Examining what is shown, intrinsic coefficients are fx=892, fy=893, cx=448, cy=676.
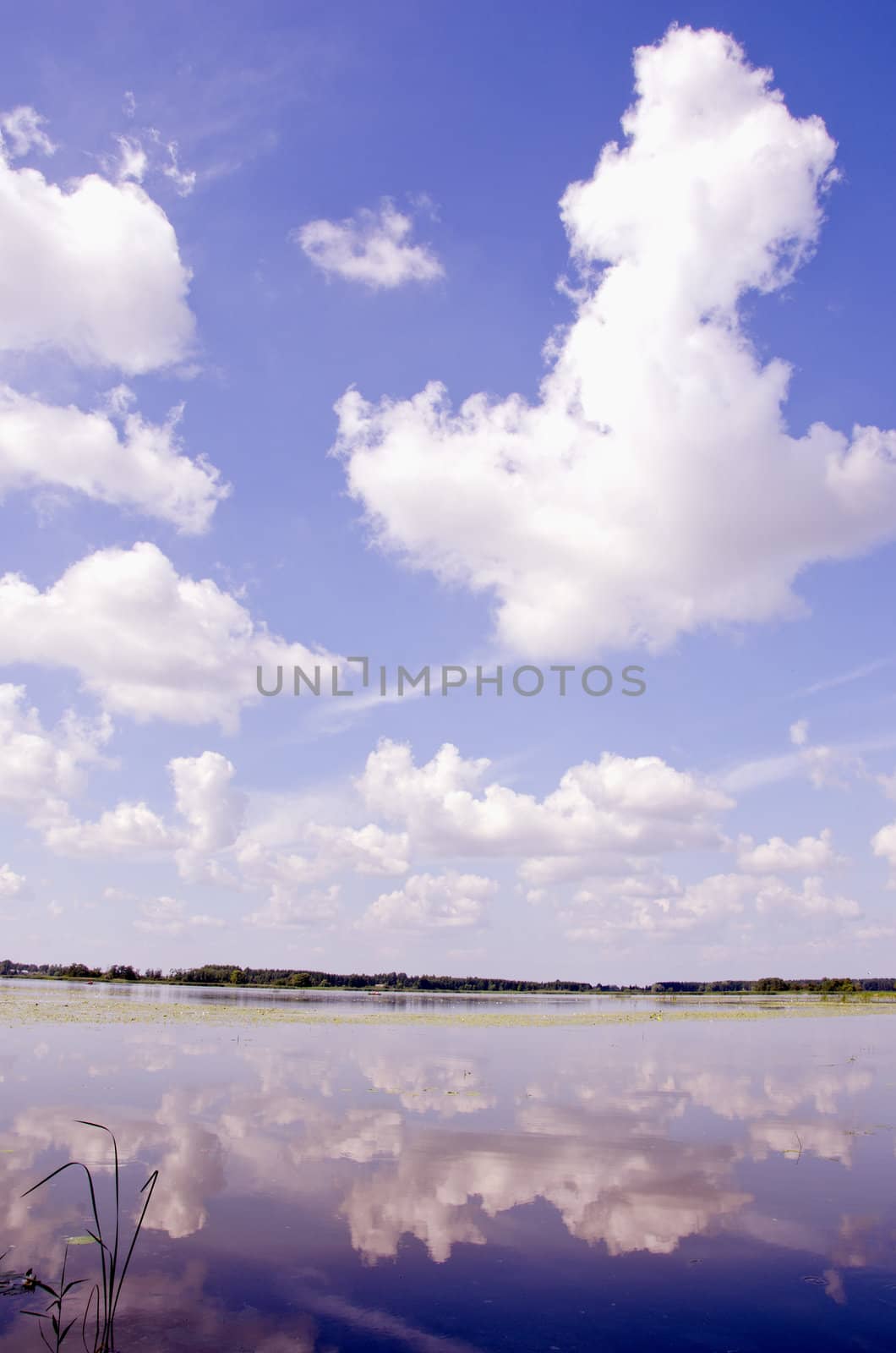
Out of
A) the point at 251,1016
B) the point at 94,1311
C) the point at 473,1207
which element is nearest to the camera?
the point at 94,1311

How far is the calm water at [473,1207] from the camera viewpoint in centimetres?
1070

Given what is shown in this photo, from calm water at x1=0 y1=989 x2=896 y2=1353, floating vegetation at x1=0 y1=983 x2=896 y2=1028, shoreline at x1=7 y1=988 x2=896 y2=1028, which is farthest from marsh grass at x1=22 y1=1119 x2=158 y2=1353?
floating vegetation at x1=0 y1=983 x2=896 y2=1028

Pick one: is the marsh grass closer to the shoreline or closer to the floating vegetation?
the shoreline

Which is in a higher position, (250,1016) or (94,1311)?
(94,1311)

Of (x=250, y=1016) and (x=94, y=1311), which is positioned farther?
(x=250, y=1016)

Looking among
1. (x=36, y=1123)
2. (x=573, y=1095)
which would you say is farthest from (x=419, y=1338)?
(x=573, y=1095)

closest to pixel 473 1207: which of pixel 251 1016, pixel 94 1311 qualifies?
pixel 94 1311

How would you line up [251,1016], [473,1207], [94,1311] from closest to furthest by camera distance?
1. [94,1311]
2. [473,1207]
3. [251,1016]

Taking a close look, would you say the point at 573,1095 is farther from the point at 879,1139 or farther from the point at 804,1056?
the point at 804,1056

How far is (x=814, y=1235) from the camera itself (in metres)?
14.2

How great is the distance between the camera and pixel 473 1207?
50.0ft

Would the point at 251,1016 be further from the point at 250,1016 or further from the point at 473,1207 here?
the point at 473,1207

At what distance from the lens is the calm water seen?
10703mm

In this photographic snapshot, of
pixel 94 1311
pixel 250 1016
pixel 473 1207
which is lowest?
pixel 250 1016
